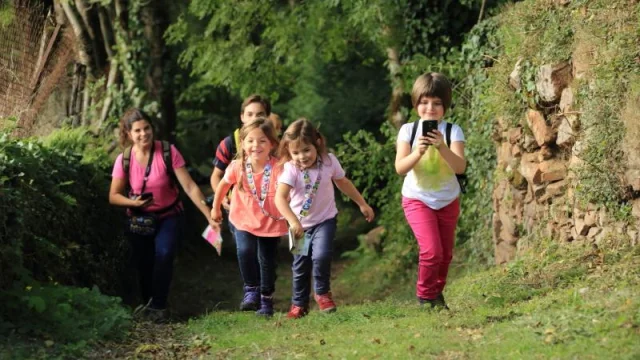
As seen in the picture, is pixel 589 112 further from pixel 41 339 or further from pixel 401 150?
pixel 41 339

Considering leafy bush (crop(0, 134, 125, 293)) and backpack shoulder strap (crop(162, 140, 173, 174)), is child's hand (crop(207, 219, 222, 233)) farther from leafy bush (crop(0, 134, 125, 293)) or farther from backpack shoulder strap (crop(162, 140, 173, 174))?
leafy bush (crop(0, 134, 125, 293))

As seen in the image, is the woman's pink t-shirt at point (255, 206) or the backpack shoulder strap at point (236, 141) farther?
the backpack shoulder strap at point (236, 141)

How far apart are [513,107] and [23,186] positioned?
4.80 meters

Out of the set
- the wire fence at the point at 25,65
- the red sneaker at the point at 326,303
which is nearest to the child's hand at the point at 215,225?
the red sneaker at the point at 326,303

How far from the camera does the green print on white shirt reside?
323 inches

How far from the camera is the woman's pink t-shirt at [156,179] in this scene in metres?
10.2

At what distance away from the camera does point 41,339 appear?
725cm

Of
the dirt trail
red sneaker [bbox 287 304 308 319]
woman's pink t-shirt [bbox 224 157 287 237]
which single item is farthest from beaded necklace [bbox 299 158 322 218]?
the dirt trail

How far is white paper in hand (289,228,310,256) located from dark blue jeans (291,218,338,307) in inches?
2.4

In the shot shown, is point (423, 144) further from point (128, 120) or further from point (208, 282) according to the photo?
point (208, 282)

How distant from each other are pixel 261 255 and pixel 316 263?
89cm

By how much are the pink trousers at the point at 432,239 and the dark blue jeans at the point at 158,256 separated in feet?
9.01

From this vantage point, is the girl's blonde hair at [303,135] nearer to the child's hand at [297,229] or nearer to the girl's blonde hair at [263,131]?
the girl's blonde hair at [263,131]

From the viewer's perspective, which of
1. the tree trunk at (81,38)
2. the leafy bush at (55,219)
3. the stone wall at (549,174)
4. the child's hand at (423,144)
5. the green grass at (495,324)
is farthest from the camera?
the tree trunk at (81,38)
